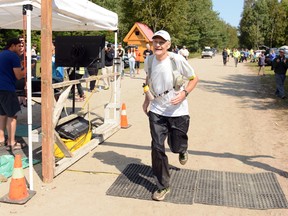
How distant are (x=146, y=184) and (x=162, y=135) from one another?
92cm

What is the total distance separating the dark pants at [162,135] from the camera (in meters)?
4.57

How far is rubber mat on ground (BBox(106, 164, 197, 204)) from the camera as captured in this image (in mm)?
4730

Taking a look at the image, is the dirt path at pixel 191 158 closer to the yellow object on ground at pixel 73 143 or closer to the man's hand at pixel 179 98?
the yellow object on ground at pixel 73 143

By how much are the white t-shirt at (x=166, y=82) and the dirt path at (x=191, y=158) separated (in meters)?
1.18

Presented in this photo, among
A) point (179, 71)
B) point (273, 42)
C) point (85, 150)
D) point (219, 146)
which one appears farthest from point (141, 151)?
point (273, 42)

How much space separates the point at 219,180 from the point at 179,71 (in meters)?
1.86

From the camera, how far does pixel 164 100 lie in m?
4.61

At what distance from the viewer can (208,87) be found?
17.6m

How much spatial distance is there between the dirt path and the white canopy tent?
619mm

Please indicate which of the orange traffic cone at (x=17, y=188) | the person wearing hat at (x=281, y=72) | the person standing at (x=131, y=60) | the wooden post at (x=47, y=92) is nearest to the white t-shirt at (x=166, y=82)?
the wooden post at (x=47, y=92)

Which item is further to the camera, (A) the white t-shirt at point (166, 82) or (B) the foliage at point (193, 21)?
(B) the foliage at point (193, 21)

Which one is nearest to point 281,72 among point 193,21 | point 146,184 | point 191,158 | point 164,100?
point 191,158

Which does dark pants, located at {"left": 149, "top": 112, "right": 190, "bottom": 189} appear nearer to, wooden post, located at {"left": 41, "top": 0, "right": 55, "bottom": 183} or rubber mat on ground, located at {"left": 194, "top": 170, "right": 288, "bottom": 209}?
rubber mat on ground, located at {"left": 194, "top": 170, "right": 288, "bottom": 209}

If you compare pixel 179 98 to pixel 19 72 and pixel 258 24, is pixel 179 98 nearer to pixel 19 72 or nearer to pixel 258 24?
pixel 19 72
